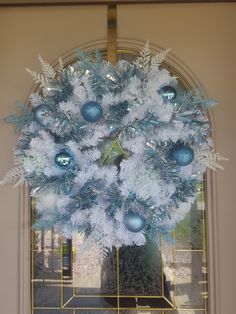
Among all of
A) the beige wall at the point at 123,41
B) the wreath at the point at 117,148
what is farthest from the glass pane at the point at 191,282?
the wreath at the point at 117,148

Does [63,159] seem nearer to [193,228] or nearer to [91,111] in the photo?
[91,111]

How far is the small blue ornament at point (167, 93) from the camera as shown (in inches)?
51.4

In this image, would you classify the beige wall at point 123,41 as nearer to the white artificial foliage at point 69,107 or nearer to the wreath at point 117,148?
the wreath at point 117,148

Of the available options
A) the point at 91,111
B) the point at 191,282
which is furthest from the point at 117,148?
the point at 191,282

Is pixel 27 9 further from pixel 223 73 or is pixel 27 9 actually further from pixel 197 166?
pixel 197 166

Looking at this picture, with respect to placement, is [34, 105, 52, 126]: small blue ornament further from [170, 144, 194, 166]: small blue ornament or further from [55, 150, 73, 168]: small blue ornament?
[170, 144, 194, 166]: small blue ornament

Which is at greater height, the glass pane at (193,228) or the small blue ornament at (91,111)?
the small blue ornament at (91,111)

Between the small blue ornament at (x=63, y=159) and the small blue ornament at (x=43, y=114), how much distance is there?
123 millimetres

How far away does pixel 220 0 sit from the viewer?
1.68m

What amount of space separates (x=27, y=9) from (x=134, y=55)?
46cm

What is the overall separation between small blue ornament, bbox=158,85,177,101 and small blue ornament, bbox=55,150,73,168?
330 millimetres

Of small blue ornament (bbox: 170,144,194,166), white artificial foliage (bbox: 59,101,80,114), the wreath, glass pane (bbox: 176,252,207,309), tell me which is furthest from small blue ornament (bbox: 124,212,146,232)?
glass pane (bbox: 176,252,207,309)

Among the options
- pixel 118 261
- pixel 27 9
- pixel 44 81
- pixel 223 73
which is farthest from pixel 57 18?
pixel 118 261

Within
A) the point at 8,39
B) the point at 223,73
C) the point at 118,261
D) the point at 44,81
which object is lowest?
the point at 118,261
